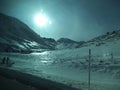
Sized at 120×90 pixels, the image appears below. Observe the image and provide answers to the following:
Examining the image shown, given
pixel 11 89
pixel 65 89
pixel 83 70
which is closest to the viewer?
pixel 11 89

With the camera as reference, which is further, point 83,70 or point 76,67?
point 76,67

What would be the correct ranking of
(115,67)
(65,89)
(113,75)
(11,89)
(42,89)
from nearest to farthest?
(11,89) < (42,89) < (65,89) < (113,75) < (115,67)

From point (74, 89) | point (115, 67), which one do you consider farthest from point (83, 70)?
point (74, 89)

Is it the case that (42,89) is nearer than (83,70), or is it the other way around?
(42,89)

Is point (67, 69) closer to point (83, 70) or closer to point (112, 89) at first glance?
point (83, 70)

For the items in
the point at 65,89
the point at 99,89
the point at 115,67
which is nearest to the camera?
the point at 65,89

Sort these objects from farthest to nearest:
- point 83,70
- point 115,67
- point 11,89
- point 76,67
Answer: point 76,67 < point 83,70 < point 115,67 < point 11,89

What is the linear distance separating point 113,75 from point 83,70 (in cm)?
808

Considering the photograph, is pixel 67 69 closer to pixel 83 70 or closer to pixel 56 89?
pixel 83 70

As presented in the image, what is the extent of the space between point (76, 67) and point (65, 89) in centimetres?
2409

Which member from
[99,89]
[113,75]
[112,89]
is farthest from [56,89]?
[113,75]

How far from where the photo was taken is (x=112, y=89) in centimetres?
1945

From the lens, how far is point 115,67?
106ft

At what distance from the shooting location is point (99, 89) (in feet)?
60.6
